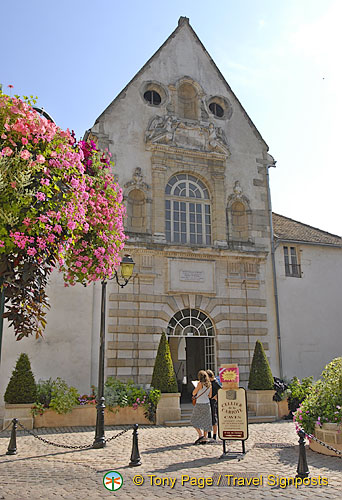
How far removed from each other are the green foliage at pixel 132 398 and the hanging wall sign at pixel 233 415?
410 centimetres

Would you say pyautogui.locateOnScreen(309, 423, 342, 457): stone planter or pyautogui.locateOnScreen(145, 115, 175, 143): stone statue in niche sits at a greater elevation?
pyautogui.locateOnScreen(145, 115, 175, 143): stone statue in niche

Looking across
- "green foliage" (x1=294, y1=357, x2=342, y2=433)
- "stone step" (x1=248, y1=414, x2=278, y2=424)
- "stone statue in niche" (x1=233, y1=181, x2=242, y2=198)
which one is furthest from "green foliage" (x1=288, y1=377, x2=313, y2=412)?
"stone statue in niche" (x1=233, y1=181, x2=242, y2=198)

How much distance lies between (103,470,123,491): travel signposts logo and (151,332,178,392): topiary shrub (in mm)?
5789

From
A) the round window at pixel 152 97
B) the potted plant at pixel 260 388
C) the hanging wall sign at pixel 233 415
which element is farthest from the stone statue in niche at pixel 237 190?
the hanging wall sign at pixel 233 415

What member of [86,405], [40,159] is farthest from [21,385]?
[40,159]

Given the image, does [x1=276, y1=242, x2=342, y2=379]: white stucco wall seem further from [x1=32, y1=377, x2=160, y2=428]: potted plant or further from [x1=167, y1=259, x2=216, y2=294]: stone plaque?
[x1=32, y1=377, x2=160, y2=428]: potted plant

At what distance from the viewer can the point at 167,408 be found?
12.4m

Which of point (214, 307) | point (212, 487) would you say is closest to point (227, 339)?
point (214, 307)

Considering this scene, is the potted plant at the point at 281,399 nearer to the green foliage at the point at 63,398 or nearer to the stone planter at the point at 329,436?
the stone planter at the point at 329,436

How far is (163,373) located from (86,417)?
2280mm

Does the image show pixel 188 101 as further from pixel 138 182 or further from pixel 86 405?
pixel 86 405

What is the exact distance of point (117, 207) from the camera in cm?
623

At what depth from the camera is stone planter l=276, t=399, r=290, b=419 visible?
13.6 m

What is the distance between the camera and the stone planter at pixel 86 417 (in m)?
11.6
